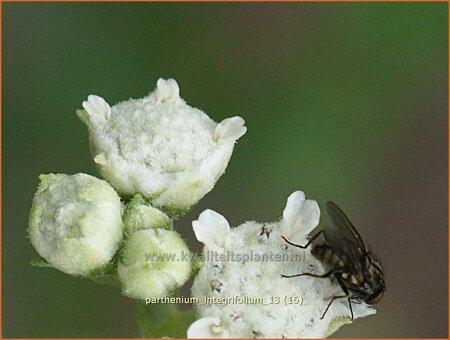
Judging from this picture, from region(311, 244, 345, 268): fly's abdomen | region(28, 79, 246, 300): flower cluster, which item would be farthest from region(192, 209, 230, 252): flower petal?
region(311, 244, 345, 268): fly's abdomen

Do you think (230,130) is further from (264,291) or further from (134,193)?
(264,291)

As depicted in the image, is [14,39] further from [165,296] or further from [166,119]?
[165,296]

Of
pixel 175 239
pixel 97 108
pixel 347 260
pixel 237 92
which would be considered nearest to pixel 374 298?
pixel 347 260

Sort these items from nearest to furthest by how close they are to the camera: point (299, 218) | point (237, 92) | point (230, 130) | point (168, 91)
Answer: point (299, 218), point (230, 130), point (168, 91), point (237, 92)

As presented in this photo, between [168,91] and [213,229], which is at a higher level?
[168,91]

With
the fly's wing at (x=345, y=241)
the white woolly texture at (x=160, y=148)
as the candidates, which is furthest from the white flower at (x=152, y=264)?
the fly's wing at (x=345, y=241)

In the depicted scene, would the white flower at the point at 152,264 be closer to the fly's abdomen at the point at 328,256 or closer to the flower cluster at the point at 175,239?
the flower cluster at the point at 175,239

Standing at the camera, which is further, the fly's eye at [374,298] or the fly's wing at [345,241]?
the fly's eye at [374,298]
